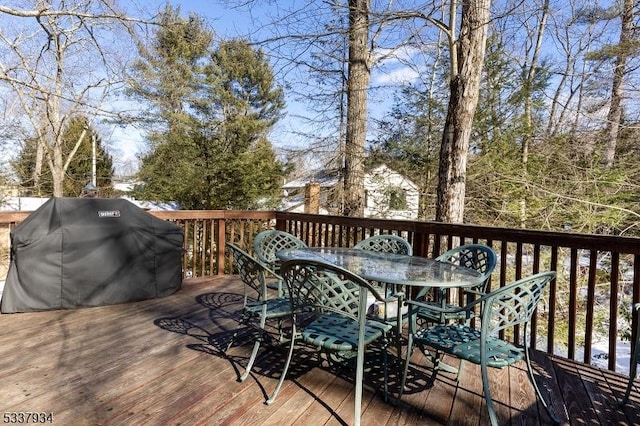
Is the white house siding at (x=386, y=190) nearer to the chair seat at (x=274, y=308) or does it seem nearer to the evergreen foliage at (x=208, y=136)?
the evergreen foliage at (x=208, y=136)

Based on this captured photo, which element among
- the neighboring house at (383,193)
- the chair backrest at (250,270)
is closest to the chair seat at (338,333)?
the chair backrest at (250,270)

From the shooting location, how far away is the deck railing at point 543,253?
251cm

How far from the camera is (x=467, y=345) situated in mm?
1903

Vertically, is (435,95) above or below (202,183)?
above

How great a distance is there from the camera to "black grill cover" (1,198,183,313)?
10.1 feet

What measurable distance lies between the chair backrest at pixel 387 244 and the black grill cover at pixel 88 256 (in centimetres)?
202

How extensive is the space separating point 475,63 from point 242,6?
11.2 feet

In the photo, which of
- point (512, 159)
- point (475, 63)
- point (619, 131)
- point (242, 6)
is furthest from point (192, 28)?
point (619, 131)

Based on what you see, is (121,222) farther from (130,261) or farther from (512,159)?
(512,159)

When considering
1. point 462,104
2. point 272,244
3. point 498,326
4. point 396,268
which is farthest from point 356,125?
point 498,326

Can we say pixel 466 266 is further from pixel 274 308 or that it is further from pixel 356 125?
pixel 356 125

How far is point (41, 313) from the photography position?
3.18 meters

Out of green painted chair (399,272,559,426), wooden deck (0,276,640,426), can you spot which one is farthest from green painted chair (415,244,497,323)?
green painted chair (399,272,559,426)

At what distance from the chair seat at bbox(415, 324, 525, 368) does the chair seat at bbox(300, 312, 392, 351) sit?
0.25 meters
